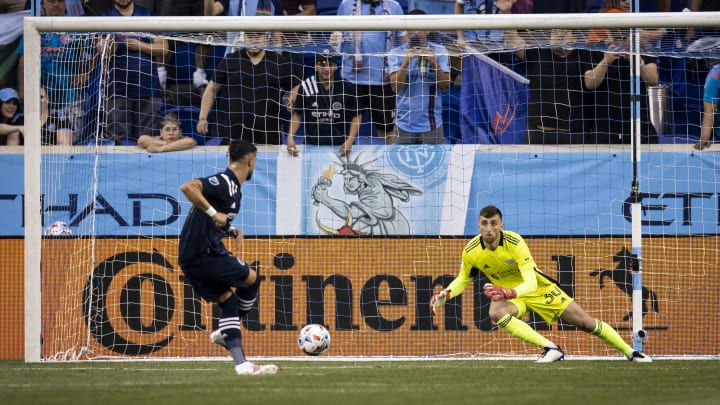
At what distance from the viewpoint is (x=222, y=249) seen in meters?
10.6

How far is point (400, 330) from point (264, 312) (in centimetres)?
173

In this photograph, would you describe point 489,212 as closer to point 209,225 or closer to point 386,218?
point 386,218

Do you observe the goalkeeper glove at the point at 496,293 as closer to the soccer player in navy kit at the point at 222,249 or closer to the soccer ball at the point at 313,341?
the soccer ball at the point at 313,341

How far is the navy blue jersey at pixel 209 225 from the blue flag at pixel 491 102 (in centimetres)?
514

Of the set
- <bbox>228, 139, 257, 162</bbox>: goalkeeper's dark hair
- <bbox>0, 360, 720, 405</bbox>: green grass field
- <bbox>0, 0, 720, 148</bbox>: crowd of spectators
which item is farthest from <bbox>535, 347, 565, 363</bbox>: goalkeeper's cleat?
<bbox>228, 139, 257, 162</bbox>: goalkeeper's dark hair

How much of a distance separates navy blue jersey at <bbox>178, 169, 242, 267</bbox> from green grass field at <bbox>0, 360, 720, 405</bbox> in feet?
3.71

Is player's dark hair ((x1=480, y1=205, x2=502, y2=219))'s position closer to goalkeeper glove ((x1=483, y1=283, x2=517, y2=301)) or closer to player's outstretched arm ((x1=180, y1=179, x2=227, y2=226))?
goalkeeper glove ((x1=483, y1=283, x2=517, y2=301))

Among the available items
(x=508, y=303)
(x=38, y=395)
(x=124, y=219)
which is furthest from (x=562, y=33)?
(x=38, y=395)

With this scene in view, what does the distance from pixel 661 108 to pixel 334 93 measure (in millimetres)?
4294

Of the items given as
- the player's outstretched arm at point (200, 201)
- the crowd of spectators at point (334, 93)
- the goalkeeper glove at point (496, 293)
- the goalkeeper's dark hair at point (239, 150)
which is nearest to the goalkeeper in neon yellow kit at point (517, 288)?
the goalkeeper glove at point (496, 293)

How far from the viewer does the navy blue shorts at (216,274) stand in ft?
34.4

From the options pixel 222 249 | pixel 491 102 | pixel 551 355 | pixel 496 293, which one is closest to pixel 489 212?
pixel 496 293

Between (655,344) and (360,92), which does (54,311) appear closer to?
(360,92)

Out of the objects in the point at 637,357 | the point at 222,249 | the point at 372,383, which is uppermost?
the point at 222,249
